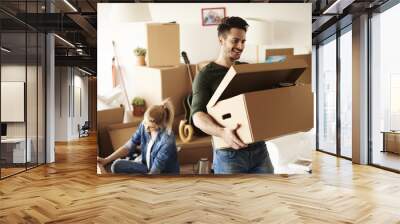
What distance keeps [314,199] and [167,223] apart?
65.4 inches

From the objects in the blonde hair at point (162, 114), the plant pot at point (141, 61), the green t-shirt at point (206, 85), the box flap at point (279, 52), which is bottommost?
the blonde hair at point (162, 114)

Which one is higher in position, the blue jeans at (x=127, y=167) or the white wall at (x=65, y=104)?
the white wall at (x=65, y=104)

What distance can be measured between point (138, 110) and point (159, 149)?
559 millimetres

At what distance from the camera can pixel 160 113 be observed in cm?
496

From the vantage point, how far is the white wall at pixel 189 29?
197 inches

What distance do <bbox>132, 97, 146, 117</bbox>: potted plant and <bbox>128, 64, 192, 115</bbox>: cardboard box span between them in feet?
0.17

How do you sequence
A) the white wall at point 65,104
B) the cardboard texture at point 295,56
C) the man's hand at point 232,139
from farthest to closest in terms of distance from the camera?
the white wall at point 65,104
the cardboard texture at point 295,56
the man's hand at point 232,139

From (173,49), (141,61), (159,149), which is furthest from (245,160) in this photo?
(141,61)

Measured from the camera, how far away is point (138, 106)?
16.3ft

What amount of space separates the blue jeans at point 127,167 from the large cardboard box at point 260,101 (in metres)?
1.21

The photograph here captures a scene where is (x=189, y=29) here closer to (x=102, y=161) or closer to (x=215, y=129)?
(x=215, y=129)

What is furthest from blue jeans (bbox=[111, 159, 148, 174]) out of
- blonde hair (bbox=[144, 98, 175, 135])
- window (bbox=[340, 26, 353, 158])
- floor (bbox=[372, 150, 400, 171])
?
window (bbox=[340, 26, 353, 158])

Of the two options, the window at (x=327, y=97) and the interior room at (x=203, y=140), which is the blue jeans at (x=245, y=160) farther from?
the window at (x=327, y=97)

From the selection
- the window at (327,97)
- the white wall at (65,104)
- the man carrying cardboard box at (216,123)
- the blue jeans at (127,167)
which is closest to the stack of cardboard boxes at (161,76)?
the man carrying cardboard box at (216,123)
